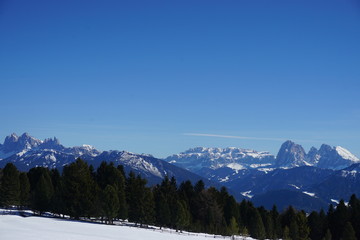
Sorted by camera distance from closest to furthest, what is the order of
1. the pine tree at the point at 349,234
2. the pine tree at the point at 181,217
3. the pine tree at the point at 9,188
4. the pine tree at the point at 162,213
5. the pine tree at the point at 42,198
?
1. the pine tree at the point at 42,198
2. the pine tree at the point at 9,188
3. the pine tree at the point at 181,217
4. the pine tree at the point at 162,213
5. the pine tree at the point at 349,234

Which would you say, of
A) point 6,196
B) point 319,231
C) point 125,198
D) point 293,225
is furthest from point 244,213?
point 6,196

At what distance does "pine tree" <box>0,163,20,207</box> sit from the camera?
88.2 meters

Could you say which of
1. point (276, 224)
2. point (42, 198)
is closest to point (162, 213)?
point (42, 198)

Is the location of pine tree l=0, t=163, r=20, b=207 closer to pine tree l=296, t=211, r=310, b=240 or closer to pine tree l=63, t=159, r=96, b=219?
pine tree l=63, t=159, r=96, b=219

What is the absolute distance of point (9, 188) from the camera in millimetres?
88500

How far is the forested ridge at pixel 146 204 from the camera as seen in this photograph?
83500 millimetres

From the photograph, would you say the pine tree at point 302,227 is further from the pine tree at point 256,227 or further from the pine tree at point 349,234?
the pine tree at point 349,234

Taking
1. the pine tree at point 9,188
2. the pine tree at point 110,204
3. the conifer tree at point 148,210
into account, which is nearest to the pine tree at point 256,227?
the conifer tree at point 148,210

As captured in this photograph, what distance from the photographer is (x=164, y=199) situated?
9988 cm

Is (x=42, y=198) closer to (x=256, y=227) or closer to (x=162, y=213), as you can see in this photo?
(x=162, y=213)

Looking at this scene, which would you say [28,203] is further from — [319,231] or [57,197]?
[319,231]

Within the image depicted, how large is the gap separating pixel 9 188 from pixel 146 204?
30.6 meters

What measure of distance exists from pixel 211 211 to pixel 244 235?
10754 millimetres

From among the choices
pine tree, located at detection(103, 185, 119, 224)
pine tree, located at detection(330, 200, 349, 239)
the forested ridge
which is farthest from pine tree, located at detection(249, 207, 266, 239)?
pine tree, located at detection(103, 185, 119, 224)
